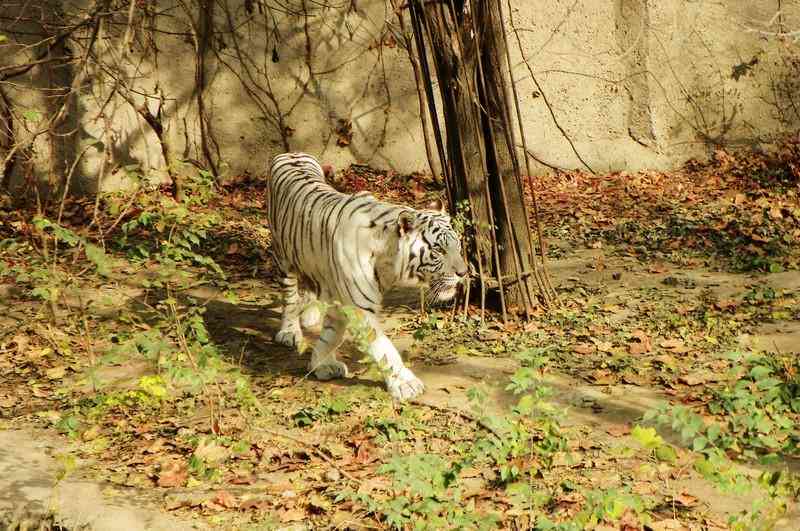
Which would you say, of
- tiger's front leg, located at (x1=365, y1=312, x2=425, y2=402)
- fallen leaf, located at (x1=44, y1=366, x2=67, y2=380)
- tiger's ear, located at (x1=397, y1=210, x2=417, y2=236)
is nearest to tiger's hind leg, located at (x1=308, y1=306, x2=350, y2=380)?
tiger's front leg, located at (x1=365, y1=312, x2=425, y2=402)

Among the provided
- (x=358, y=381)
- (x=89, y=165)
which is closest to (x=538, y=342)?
(x=358, y=381)

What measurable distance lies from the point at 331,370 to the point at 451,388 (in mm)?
699

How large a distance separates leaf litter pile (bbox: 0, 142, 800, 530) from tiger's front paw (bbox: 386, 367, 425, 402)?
0.08 meters

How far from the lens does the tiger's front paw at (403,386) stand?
4742mm

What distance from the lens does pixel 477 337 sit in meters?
5.60

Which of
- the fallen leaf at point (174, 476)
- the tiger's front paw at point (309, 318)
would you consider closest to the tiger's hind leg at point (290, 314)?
the tiger's front paw at point (309, 318)

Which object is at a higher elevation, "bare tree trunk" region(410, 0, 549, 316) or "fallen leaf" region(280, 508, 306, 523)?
"bare tree trunk" region(410, 0, 549, 316)

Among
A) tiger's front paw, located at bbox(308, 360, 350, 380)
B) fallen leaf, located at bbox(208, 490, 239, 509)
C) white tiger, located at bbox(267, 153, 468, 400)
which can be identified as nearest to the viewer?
fallen leaf, located at bbox(208, 490, 239, 509)

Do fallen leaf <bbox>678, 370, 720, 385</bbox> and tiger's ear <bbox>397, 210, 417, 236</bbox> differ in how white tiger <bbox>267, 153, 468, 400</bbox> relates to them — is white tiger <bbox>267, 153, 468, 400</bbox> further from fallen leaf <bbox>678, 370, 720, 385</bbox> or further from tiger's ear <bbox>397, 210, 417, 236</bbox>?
fallen leaf <bbox>678, 370, 720, 385</bbox>

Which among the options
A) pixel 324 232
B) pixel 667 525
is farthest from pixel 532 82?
pixel 667 525

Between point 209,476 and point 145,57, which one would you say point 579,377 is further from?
point 145,57

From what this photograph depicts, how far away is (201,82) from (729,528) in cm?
634

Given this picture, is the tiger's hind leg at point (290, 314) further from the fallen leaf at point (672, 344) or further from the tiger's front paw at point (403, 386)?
the fallen leaf at point (672, 344)

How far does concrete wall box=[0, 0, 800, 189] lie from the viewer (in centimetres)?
835
